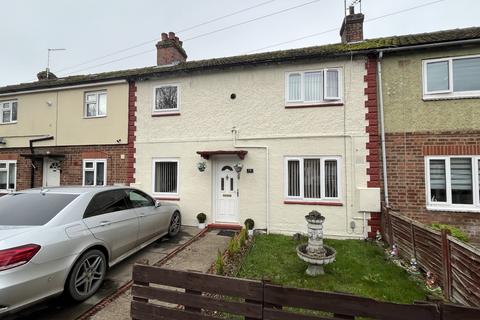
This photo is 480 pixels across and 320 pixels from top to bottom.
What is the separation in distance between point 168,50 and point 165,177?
5241 mm

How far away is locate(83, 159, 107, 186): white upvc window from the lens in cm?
1005

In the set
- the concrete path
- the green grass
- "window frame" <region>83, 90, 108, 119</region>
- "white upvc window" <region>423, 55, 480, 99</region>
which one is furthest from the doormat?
"white upvc window" <region>423, 55, 480, 99</region>

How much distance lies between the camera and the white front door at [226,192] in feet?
28.7

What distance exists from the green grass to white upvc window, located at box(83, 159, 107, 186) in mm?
6742

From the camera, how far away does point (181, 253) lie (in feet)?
20.0

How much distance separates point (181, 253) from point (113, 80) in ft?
24.4

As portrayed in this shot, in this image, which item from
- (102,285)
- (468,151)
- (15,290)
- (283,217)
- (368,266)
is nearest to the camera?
(15,290)

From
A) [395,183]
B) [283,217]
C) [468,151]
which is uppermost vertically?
[468,151]

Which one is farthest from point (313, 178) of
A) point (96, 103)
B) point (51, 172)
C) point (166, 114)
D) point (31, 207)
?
point (51, 172)

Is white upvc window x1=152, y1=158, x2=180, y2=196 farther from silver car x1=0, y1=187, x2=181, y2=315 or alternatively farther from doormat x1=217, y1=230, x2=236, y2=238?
silver car x1=0, y1=187, x2=181, y2=315

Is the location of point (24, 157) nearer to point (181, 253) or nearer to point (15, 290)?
point (181, 253)

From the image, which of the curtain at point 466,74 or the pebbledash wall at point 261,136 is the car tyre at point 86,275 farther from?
the curtain at point 466,74

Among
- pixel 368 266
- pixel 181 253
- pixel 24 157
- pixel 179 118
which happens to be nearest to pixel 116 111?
pixel 179 118

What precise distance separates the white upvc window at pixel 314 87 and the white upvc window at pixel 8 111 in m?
12.2
